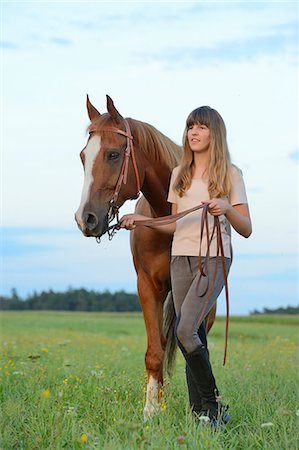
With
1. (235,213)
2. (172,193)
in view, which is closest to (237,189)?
(235,213)

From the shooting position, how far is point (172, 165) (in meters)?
6.21

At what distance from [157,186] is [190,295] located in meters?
1.25

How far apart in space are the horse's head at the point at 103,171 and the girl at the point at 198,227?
9.5 inches

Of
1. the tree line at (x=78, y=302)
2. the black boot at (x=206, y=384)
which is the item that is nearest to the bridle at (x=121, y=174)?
the black boot at (x=206, y=384)

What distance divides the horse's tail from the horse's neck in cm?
100

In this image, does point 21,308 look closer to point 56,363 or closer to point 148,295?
point 56,363

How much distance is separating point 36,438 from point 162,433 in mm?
958

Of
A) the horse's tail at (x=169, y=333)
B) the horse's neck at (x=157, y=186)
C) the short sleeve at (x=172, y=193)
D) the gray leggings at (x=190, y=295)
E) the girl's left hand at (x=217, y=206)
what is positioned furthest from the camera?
the horse's tail at (x=169, y=333)

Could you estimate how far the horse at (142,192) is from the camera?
5.38m

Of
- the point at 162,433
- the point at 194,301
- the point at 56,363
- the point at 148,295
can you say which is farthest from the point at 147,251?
the point at 56,363

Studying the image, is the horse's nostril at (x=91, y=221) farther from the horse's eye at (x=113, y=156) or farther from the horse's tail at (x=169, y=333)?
the horse's tail at (x=169, y=333)

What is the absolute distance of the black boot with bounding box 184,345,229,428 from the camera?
5.16 meters

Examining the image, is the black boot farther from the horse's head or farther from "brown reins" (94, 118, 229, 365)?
the horse's head

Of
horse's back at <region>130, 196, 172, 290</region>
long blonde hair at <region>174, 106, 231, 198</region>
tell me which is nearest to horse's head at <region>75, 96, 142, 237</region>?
long blonde hair at <region>174, 106, 231, 198</region>
